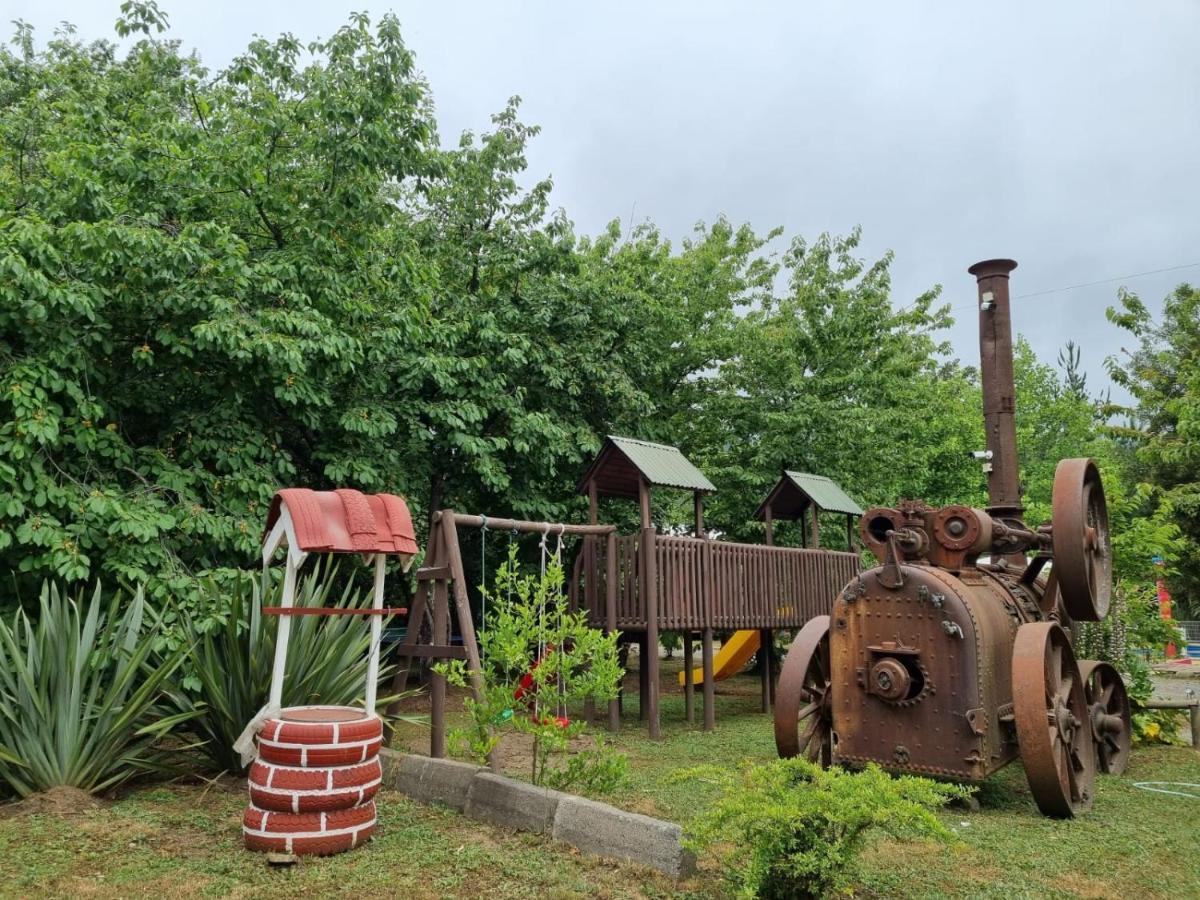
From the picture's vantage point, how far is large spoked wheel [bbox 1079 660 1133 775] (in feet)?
21.8

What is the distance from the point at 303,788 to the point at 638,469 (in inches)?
203

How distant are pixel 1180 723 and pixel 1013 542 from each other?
444cm

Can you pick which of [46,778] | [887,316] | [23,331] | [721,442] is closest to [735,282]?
[887,316]

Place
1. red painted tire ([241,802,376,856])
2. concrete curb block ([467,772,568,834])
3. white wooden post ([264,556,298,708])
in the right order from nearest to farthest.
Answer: red painted tire ([241,802,376,856]) → concrete curb block ([467,772,568,834]) → white wooden post ([264,556,298,708])

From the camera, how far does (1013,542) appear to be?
6625mm

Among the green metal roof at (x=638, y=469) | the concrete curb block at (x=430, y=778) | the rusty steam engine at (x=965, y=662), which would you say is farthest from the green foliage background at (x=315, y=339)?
the rusty steam engine at (x=965, y=662)

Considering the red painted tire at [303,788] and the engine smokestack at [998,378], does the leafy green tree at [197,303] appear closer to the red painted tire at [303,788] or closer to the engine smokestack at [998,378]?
the red painted tire at [303,788]

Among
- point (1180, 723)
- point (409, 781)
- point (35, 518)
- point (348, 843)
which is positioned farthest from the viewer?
point (1180, 723)

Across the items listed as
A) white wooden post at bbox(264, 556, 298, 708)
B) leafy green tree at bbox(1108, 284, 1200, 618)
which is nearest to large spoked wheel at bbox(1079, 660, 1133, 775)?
white wooden post at bbox(264, 556, 298, 708)

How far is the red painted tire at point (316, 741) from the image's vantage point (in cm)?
438

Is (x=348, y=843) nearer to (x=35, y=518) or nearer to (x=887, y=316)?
(x=35, y=518)

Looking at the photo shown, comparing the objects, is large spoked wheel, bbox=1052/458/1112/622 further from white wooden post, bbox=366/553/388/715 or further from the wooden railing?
white wooden post, bbox=366/553/388/715

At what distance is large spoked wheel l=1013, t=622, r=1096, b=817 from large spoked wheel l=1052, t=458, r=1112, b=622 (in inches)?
20.1

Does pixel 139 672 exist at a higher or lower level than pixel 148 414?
lower
